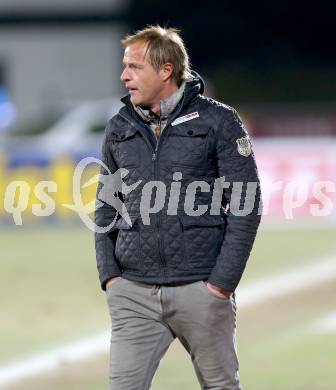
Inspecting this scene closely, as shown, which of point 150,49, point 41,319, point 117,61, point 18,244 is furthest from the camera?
point 117,61

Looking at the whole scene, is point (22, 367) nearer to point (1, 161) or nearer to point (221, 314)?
point (221, 314)

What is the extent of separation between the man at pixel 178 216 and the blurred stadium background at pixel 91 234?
2497 millimetres

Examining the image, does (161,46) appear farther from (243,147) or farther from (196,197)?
(196,197)

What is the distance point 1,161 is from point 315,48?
32.7 m

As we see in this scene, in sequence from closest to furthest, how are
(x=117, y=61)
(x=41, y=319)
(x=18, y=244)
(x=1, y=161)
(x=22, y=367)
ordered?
1. (x=22, y=367)
2. (x=41, y=319)
3. (x=18, y=244)
4. (x=1, y=161)
5. (x=117, y=61)

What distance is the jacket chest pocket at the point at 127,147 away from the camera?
5.92 metres

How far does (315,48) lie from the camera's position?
50000mm

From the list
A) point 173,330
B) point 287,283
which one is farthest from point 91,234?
point 173,330

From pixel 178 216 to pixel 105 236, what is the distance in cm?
42

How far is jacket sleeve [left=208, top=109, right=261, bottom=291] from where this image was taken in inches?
228

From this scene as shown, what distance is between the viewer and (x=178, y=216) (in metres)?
5.88

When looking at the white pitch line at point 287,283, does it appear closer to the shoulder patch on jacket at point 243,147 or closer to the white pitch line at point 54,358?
the white pitch line at point 54,358

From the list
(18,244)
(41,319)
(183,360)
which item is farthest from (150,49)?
(18,244)

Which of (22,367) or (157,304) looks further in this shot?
(22,367)
